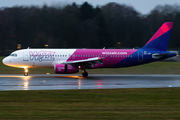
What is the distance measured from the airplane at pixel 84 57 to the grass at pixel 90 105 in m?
9.99

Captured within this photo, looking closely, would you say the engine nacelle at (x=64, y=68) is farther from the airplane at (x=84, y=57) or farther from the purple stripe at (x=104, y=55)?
the purple stripe at (x=104, y=55)

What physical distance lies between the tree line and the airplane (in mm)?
38585

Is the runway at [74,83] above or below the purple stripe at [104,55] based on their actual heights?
below

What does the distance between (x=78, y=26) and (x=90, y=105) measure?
64739 mm

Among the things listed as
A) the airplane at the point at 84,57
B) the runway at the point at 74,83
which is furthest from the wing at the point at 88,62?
the runway at the point at 74,83

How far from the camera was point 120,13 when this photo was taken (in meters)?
89.6

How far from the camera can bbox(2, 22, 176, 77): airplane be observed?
85.3 feet

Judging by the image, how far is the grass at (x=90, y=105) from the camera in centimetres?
977

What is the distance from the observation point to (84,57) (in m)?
27.2

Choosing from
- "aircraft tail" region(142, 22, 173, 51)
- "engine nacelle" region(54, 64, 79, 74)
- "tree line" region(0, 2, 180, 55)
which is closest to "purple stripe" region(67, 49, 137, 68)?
"engine nacelle" region(54, 64, 79, 74)

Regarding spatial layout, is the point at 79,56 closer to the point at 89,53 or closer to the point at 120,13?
the point at 89,53

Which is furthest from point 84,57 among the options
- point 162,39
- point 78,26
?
point 78,26

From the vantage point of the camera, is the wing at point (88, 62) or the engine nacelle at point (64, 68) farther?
the wing at point (88, 62)

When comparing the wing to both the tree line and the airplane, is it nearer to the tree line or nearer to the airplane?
the airplane
